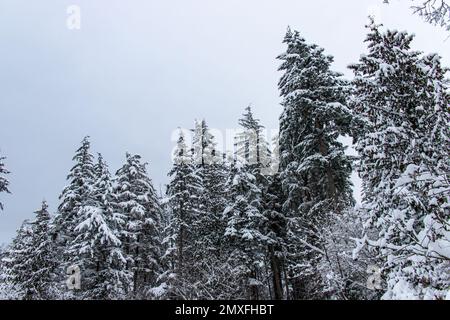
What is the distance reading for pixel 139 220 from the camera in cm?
2828

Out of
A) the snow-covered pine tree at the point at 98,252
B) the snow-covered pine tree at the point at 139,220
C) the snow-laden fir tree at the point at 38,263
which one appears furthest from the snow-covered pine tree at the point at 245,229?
the snow-laden fir tree at the point at 38,263

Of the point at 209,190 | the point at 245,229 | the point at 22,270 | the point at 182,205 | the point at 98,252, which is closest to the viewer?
the point at 98,252

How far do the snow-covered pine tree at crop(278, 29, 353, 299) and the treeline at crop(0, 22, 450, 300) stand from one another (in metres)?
0.08

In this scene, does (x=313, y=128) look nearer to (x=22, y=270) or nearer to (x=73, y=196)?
(x=73, y=196)

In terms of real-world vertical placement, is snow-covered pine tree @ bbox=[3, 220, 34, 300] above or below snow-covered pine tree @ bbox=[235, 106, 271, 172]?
below

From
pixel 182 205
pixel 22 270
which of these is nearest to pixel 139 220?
pixel 182 205

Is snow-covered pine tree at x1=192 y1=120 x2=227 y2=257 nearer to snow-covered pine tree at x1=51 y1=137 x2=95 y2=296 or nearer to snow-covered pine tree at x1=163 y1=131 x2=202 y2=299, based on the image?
snow-covered pine tree at x1=163 y1=131 x2=202 y2=299

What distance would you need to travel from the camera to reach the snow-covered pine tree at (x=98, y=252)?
21938 millimetres

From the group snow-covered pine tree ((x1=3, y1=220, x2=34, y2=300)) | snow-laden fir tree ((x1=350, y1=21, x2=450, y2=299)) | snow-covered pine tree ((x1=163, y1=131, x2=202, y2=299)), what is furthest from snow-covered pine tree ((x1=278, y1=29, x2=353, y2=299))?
snow-covered pine tree ((x1=3, y1=220, x2=34, y2=300))

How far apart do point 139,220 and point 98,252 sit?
5870mm

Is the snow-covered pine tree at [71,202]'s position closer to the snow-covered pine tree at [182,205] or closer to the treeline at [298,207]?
Result: the treeline at [298,207]

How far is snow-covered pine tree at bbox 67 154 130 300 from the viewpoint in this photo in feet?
72.0
